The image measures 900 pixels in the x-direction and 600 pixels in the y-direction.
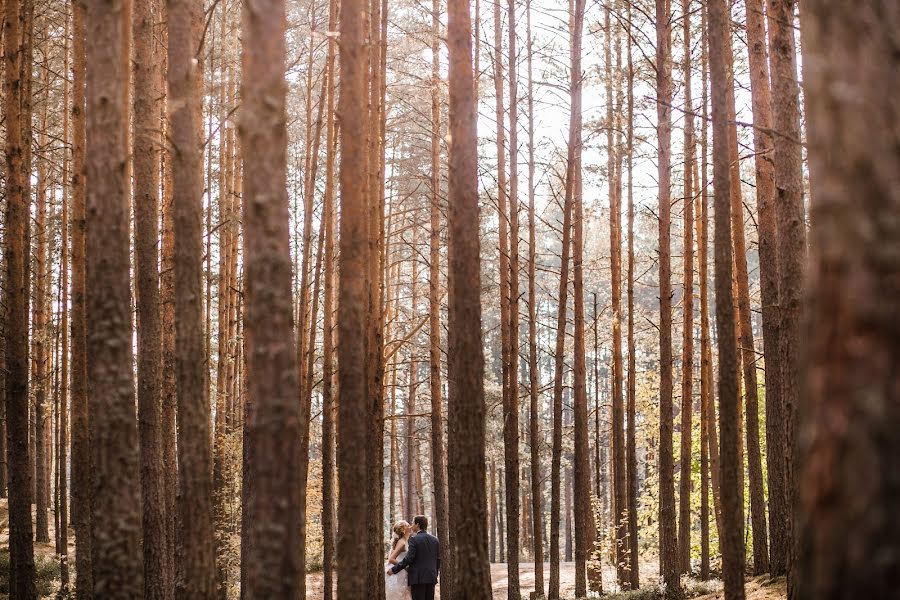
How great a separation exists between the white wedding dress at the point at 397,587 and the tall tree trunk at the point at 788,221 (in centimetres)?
686

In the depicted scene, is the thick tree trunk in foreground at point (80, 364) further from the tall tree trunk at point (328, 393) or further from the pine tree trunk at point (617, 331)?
the pine tree trunk at point (617, 331)

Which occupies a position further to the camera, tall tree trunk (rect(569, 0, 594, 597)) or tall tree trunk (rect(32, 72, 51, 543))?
tall tree trunk (rect(32, 72, 51, 543))

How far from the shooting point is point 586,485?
13773 millimetres

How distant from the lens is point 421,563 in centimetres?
1143

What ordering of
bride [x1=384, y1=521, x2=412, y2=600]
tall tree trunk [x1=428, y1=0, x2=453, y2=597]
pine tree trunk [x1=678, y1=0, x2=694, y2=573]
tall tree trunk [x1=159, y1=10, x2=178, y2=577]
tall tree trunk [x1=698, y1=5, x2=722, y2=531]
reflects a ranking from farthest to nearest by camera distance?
tall tree trunk [x1=428, y1=0, x2=453, y2=597] < tall tree trunk [x1=698, y1=5, x2=722, y2=531] < bride [x1=384, y1=521, x2=412, y2=600] < pine tree trunk [x1=678, y1=0, x2=694, y2=573] < tall tree trunk [x1=159, y1=10, x2=178, y2=577]

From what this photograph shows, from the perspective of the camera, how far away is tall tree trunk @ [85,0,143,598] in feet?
18.0

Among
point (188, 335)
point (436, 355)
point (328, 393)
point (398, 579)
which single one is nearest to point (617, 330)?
point (436, 355)

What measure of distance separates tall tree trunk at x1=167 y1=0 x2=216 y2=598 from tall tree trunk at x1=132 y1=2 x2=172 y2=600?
63.5 inches

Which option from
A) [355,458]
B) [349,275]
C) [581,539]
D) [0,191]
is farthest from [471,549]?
[0,191]

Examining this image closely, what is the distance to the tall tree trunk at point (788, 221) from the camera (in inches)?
259

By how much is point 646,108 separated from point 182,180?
978cm

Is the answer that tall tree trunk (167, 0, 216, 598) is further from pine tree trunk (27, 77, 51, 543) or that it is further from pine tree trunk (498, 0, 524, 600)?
pine tree trunk (27, 77, 51, 543)

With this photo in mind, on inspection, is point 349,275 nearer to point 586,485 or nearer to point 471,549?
point 471,549

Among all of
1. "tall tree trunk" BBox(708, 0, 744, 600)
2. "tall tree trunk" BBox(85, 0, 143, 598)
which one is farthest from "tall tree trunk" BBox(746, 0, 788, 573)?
"tall tree trunk" BBox(85, 0, 143, 598)
